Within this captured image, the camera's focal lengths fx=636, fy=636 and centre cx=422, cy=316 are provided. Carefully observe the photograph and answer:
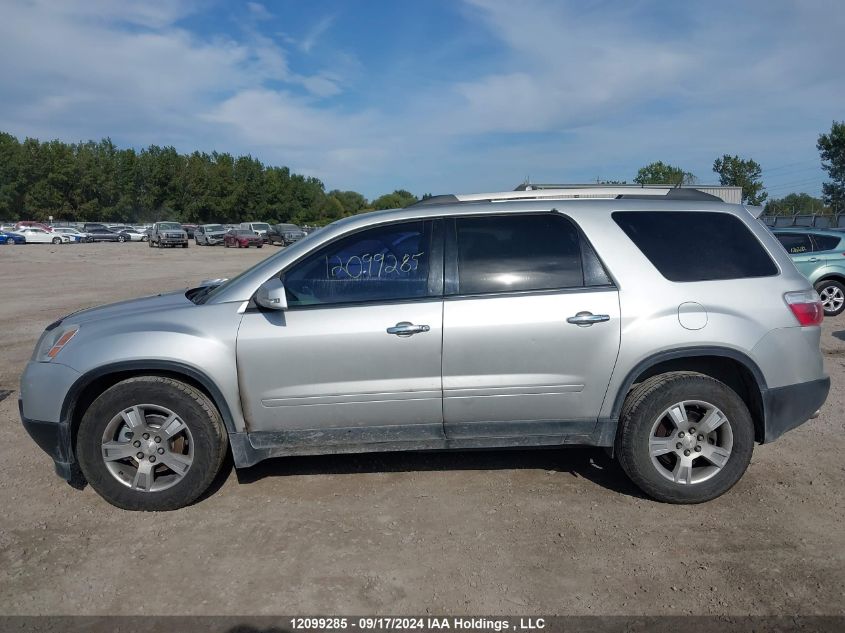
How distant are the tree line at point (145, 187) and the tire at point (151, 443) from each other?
6200cm

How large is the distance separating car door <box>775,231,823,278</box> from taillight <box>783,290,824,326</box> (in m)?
8.14

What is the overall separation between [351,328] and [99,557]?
184 centimetres

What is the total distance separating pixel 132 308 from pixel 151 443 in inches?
36.5

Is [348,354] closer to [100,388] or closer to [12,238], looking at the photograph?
[100,388]

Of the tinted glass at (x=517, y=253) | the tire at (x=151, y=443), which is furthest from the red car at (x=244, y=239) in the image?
the tinted glass at (x=517, y=253)

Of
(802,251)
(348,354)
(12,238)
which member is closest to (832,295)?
(802,251)

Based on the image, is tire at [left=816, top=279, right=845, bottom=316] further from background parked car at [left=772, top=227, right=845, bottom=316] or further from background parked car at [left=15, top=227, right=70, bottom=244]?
background parked car at [left=15, top=227, right=70, bottom=244]

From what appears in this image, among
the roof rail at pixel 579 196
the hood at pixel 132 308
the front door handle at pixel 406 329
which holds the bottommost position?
the front door handle at pixel 406 329

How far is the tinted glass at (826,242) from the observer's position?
37.0 ft

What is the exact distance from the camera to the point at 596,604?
2.98 metres

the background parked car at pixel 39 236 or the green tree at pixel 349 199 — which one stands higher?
the green tree at pixel 349 199

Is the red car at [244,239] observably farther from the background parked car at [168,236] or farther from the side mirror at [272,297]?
the side mirror at [272,297]

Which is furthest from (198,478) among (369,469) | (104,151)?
(104,151)

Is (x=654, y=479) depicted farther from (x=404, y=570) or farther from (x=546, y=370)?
(x=404, y=570)
